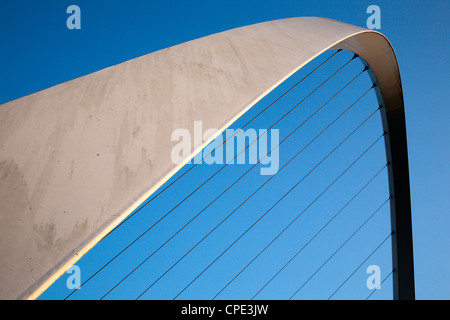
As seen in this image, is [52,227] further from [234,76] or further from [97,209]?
[234,76]

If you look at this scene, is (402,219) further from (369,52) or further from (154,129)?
(154,129)

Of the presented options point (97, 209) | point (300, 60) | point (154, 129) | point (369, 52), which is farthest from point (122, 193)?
point (369, 52)

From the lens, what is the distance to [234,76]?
14.0 ft

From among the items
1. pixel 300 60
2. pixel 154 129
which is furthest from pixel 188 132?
pixel 300 60

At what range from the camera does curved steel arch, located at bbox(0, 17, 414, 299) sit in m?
2.48

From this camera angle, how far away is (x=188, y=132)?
3.35 metres

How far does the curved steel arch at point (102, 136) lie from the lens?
2.48 meters

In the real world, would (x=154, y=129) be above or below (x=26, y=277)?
above

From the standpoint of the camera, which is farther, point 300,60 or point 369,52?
point 369,52

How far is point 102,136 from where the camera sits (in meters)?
3.17
